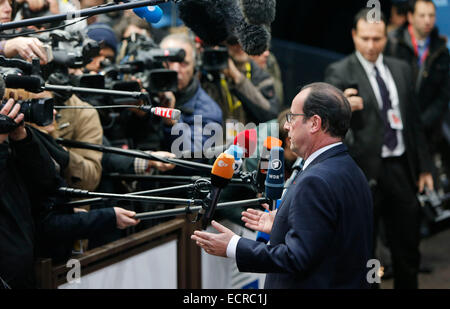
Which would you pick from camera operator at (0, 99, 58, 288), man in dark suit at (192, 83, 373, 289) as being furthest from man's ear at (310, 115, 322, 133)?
camera operator at (0, 99, 58, 288)

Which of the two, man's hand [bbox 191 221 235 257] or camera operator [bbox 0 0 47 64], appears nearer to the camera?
man's hand [bbox 191 221 235 257]

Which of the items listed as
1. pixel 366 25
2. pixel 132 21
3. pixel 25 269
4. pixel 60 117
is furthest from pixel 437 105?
pixel 25 269

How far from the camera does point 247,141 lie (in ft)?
9.82

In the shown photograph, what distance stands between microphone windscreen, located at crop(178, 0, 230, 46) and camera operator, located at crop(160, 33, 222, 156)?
1018 millimetres

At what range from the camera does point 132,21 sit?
4941mm

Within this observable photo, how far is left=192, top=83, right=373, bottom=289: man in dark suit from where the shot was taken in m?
2.33

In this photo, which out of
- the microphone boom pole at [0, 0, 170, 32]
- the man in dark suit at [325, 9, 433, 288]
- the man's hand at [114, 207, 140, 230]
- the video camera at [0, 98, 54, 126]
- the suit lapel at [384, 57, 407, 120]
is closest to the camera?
the microphone boom pole at [0, 0, 170, 32]

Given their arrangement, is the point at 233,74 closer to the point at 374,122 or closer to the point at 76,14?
the point at 374,122

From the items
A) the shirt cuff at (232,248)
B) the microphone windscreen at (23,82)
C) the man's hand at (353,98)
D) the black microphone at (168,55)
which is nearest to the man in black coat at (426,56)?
the man's hand at (353,98)

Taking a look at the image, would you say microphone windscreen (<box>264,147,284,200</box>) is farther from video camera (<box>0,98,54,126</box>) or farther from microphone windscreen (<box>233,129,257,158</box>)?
video camera (<box>0,98,54,126</box>)

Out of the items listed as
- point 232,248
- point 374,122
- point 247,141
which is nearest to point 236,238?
point 232,248

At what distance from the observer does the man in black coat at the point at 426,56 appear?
5992 mm

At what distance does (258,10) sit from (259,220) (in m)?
0.85

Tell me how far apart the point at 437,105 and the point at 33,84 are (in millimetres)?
4336
